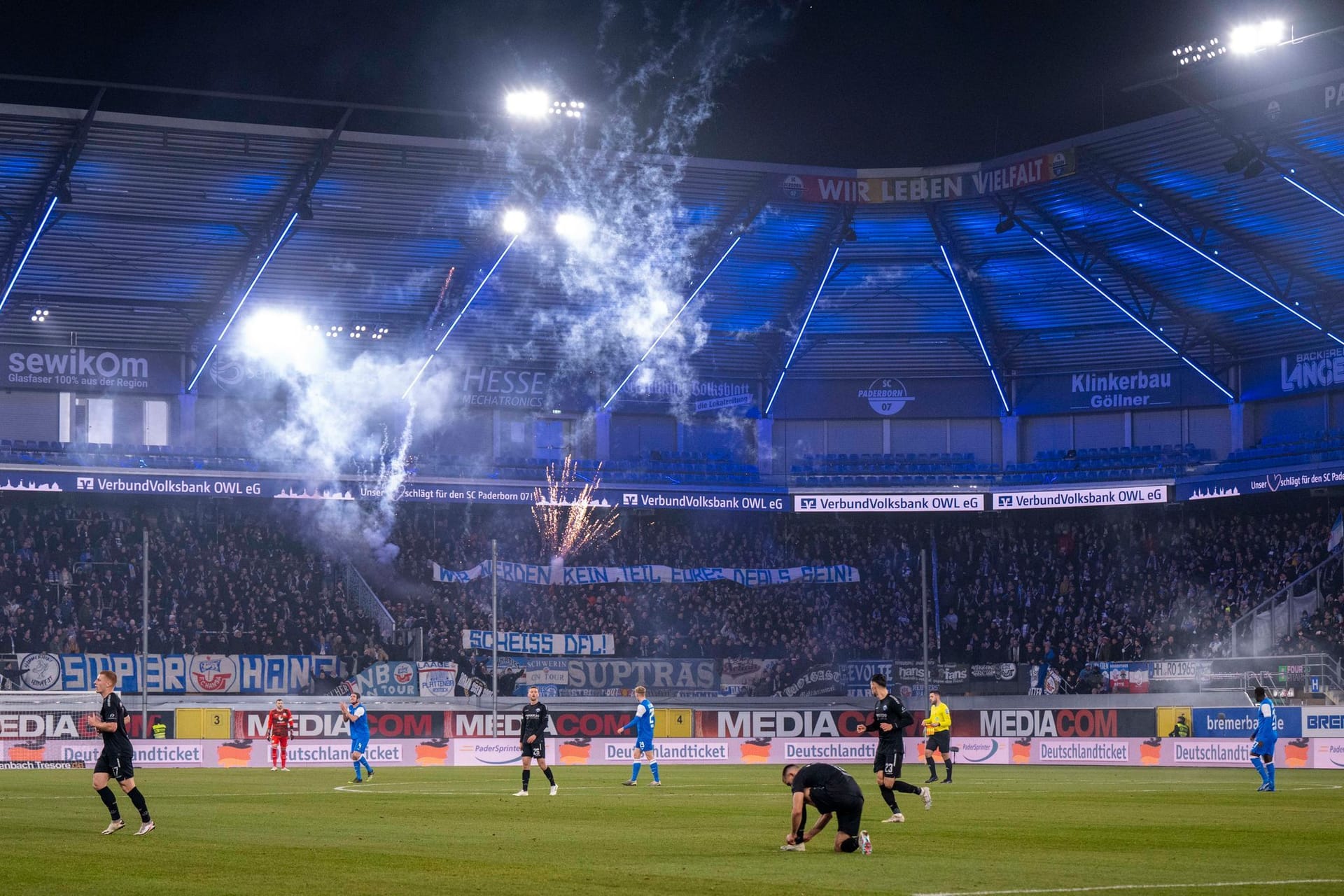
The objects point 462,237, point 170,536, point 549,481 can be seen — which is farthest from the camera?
point 549,481

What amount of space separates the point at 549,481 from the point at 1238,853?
4564 centimetres

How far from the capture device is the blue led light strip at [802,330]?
59.0 m

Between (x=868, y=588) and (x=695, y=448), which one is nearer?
(x=868, y=588)

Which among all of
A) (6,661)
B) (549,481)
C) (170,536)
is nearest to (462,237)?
(549,481)

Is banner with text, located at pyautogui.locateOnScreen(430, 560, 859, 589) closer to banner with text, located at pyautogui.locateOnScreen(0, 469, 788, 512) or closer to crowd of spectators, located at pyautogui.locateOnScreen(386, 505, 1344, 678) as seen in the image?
crowd of spectators, located at pyautogui.locateOnScreen(386, 505, 1344, 678)

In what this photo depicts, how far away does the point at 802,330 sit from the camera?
208 feet

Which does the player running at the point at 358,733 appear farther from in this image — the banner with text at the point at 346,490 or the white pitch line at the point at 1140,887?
the banner with text at the point at 346,490

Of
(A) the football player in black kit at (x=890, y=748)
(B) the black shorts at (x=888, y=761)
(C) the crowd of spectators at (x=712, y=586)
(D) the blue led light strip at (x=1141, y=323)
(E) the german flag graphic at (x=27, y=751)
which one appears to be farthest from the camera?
(D) the blue led light strip at (x=1141, y=323)

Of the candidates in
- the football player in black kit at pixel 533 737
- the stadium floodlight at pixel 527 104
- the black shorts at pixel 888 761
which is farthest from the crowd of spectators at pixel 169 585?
the black shorts at pixel 888 761

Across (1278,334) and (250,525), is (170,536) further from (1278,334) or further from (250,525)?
(1278,334)

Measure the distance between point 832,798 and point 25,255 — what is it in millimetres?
41163

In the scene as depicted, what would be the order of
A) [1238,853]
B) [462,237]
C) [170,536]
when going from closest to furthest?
[1238,853], [462,237], [170,536]

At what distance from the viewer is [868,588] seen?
63875 mm

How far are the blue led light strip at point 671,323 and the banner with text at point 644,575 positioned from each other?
23.8 feet
